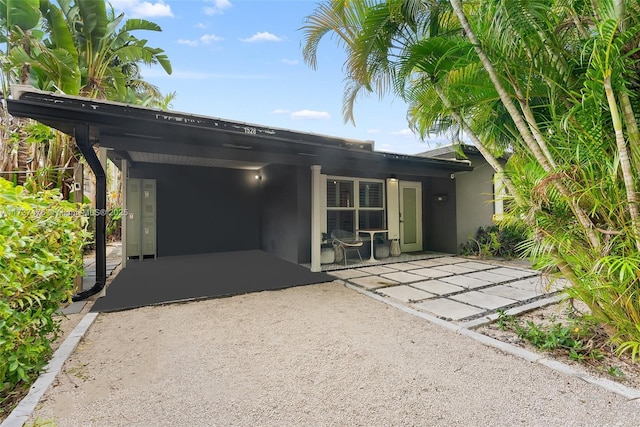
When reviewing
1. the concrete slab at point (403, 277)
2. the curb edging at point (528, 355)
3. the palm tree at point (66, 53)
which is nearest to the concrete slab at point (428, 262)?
the concrete slab at point (403, 277)

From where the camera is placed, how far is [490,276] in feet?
19.5

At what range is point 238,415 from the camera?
1.92 metres

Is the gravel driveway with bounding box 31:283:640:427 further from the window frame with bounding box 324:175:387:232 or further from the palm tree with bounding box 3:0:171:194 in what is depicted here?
the palm tree with bounding box 3:0:171:194

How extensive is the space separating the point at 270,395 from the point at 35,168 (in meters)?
8.51

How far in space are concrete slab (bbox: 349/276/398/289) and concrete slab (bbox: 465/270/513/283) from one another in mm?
1765

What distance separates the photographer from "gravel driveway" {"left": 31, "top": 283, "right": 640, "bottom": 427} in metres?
1.91

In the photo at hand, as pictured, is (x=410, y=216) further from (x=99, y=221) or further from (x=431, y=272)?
(x=99, y=221)

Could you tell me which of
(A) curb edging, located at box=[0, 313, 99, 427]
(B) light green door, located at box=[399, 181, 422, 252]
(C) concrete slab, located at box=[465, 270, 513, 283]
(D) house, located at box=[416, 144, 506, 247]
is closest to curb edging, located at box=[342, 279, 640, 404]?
(C) concrete slab, located at box=[465, 270, 513, 283]

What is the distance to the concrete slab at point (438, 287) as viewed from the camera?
490 centimetres

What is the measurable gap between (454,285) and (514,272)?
77.1 inches

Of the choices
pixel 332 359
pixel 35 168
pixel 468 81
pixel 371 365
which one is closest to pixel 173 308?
pixel 332 359

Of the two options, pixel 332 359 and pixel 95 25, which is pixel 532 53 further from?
pixel 95 25

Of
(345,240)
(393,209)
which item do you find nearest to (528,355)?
(345,240)

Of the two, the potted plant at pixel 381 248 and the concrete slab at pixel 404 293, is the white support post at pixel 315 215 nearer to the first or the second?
the concrete slab at pixel 404 293
